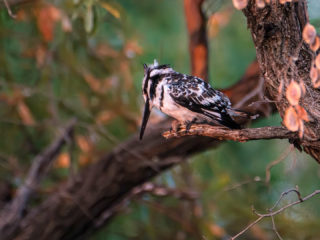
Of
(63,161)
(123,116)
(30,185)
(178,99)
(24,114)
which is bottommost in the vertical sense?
(63,161)

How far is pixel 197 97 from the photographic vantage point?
9.72 ft

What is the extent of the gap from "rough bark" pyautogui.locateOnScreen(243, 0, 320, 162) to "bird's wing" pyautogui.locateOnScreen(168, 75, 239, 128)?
0.64 meters

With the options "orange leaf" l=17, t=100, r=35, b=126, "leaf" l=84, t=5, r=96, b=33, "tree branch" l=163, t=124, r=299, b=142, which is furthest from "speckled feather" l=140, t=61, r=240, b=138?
"orange leaf" l=17, t=100, r=35, b=126

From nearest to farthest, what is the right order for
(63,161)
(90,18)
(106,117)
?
1. (90,18)
2. (106,117)
3. (63,161)

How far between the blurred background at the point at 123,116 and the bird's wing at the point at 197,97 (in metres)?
1.77

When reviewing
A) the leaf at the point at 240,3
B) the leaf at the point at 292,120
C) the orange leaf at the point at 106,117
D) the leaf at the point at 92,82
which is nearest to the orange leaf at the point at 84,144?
the orange leaf at the point at 106,117

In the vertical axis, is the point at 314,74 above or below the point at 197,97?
above

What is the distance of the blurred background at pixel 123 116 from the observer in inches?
195

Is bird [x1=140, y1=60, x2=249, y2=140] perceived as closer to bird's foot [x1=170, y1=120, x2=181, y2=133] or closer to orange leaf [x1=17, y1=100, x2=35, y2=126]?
bird's foot [x1=170, y1=120, x2=181, y2=133]

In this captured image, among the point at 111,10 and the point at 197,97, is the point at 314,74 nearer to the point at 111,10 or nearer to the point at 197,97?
the point at 197,97

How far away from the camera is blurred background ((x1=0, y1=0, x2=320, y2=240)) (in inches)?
195

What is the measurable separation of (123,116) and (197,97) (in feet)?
7.99

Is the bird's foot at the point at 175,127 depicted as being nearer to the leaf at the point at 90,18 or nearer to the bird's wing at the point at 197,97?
the bird's wing at the point at 197,97

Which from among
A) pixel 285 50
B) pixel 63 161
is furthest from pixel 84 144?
pixel 285 50
